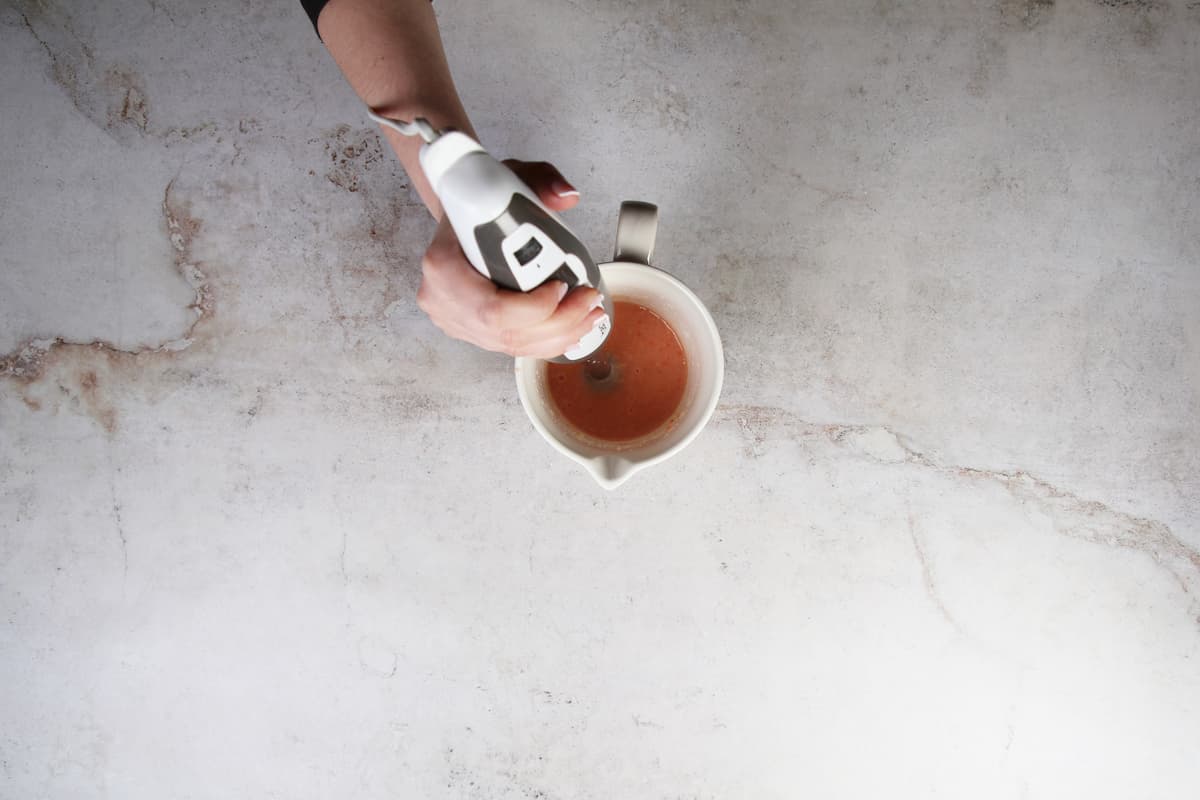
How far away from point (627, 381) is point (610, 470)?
14 centimetres

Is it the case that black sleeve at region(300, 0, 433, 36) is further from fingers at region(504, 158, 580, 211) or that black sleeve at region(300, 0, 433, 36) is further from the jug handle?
the jug handle

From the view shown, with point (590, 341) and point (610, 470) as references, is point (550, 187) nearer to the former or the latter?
point (590, 341)

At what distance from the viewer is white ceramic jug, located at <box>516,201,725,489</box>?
3.02ft

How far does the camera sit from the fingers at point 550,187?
83cm

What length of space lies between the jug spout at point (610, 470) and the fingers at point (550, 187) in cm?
32

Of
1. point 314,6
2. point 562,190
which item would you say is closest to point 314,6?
point 314,6

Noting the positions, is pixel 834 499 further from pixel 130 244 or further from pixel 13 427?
pixel 13 427

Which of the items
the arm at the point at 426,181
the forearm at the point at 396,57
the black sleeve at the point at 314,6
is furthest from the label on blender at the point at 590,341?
the black sleeve at the point at 314,6

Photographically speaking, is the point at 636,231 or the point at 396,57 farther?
the point at 636,231

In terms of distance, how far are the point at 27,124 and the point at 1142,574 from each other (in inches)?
74.2

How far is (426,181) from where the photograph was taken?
0.80 meters

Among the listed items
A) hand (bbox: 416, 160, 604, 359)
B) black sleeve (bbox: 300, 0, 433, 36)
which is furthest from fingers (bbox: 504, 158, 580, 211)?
black sleeve (bbox: 300, 0, 433, 36)

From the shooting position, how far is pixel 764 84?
1130 mm

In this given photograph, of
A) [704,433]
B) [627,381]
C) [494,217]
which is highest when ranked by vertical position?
[494,217]
